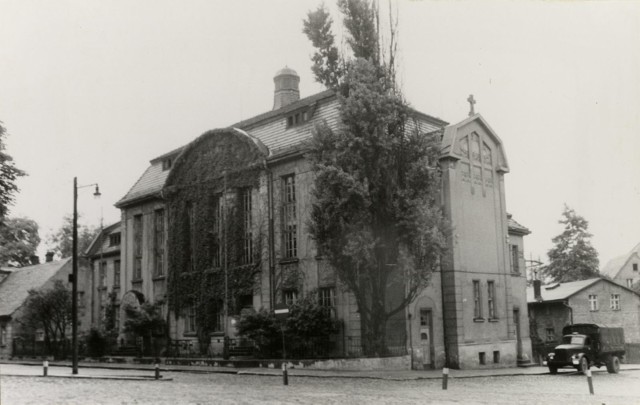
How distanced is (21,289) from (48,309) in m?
12.3

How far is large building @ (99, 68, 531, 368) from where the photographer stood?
31.6 m

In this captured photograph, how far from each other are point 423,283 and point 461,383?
18.1 ft

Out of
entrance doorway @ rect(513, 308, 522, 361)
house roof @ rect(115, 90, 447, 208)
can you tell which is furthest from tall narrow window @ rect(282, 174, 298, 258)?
entrance doorway @ rect(513, 308, 522, 361)

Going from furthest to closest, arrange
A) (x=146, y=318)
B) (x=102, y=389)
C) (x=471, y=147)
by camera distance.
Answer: (x=146, y=318), (x=471, y=147), (x=102, y=389)

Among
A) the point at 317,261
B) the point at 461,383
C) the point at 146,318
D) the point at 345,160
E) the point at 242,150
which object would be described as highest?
the point at 242,150

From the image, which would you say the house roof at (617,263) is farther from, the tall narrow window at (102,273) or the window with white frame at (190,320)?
the tall narrow window at (102,273)

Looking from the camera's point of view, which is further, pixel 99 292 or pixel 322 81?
pixel 99 292

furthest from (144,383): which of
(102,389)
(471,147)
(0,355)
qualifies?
(0,355)

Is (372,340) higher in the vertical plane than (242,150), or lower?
lower

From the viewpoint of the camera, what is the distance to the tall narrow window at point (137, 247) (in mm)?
42338

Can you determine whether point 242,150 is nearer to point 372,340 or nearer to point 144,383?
point 372,340

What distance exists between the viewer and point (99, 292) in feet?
161

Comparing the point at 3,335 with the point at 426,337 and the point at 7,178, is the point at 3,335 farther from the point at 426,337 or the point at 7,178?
the point at 7,178

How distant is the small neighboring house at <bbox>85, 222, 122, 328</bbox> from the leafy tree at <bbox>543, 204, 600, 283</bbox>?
3974 centimetres
